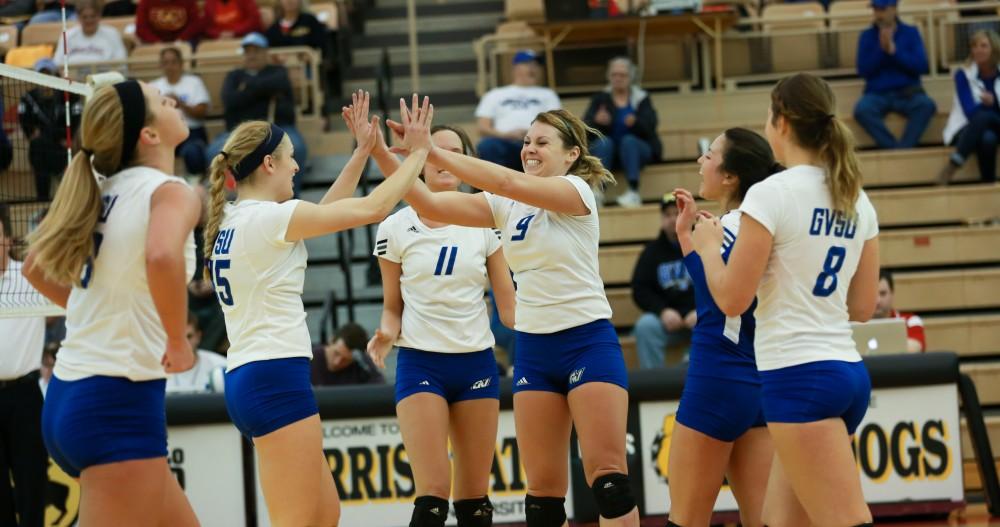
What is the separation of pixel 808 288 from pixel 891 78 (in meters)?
8.67

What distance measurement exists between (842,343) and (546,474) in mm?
1620

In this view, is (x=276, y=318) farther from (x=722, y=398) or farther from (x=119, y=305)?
(x=722, y=398)

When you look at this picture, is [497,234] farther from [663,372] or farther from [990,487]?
[990,487]

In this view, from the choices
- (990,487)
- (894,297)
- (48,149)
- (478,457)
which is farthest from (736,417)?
(894,297)

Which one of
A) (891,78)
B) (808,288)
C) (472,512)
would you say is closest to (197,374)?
(472,512)

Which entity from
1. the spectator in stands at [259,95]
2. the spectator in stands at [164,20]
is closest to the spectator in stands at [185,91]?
the spectator in stands at [259,95]

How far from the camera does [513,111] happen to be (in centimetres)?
1181

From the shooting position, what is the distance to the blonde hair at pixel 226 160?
4812mm

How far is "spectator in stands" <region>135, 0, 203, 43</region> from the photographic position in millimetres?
14039

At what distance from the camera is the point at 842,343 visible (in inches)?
161

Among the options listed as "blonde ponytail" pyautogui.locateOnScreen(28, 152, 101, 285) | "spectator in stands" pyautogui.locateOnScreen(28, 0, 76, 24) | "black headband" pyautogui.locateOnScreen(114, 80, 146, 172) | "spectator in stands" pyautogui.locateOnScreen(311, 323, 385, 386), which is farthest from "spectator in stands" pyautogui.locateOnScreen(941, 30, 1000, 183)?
"spectator in stands" pyautogui.locateOnScreen(28, 0, 76, 24)

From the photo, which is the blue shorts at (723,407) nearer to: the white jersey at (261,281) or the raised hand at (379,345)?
the white jersey at (261,281)

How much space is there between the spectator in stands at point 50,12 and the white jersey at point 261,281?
35.1ft

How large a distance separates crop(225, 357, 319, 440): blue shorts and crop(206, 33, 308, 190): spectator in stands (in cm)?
736
